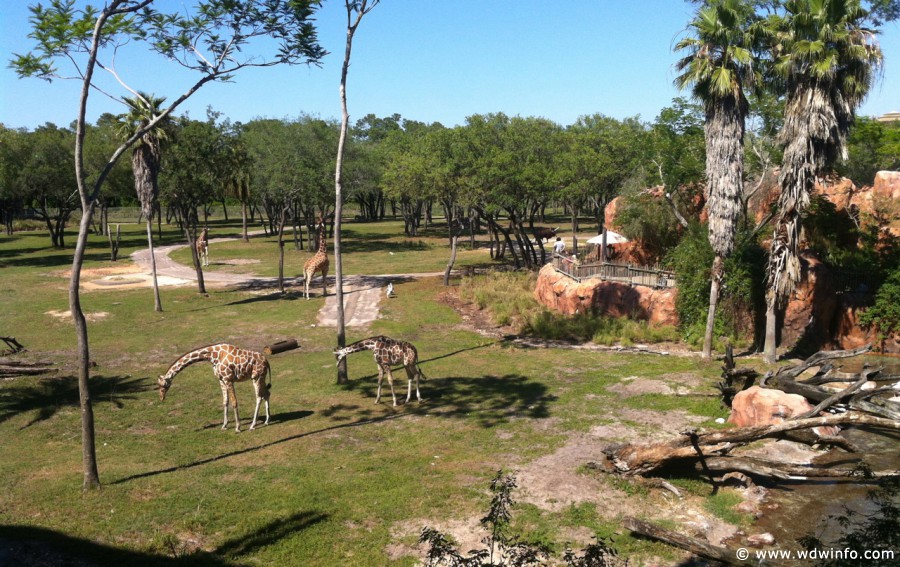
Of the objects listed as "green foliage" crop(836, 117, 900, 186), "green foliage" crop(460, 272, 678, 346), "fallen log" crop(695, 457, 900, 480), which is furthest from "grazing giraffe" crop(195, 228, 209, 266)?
"green foliage" crop(836, 117, 900, 186)

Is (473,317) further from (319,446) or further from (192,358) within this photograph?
(192,358)

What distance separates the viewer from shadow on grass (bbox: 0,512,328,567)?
10102 mm

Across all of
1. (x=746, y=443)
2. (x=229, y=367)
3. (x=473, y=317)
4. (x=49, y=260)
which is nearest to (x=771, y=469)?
(x=746, y=443)

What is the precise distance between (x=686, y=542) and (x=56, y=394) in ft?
60.7

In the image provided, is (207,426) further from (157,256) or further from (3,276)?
(157,256)

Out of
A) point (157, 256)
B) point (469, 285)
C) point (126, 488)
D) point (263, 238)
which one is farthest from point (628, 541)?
point (263, 238)

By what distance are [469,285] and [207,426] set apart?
21460mm

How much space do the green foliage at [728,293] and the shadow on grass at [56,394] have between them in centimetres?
2054

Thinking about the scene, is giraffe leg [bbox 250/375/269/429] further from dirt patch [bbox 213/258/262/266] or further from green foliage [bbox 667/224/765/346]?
dirt patch [bbox 213/258/262/266]

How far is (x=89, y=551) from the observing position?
10359 millimetres

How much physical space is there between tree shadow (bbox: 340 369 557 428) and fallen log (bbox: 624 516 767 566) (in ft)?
20.6

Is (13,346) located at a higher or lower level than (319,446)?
higher

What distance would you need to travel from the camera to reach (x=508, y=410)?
18078 millimetres

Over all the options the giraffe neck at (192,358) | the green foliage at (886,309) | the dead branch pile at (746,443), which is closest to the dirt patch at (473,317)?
the giraffe neck at (192,358)
